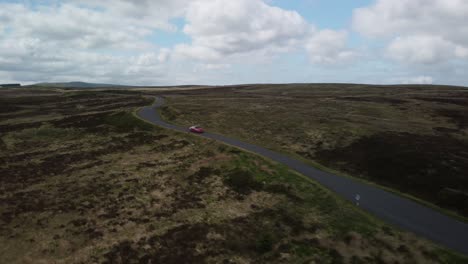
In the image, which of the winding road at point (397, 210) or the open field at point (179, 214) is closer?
the open field at point (179, 214)

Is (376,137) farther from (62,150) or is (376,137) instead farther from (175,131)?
(62,150)

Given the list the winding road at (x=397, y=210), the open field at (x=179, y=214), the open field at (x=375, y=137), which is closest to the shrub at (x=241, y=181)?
the open field at (x=179, y=214)

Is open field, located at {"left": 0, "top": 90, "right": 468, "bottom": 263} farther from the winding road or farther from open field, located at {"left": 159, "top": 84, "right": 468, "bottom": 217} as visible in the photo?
open field, located at {"left": 159, "top": 84, "right": 468, "bottom": 217}

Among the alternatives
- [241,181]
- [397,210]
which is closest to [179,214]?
[241,181]

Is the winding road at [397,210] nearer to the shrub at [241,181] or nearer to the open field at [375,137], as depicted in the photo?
the open field at [375,137]

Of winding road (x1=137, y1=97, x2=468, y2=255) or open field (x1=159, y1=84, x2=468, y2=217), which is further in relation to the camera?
open field (x1=159, y1=84, x2=468, y2=217)

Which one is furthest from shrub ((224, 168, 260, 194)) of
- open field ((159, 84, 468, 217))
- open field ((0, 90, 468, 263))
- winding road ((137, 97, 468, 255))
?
open field ((159, 84, 468, 217))

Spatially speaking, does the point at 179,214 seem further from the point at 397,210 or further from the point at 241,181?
the point at 397,210
